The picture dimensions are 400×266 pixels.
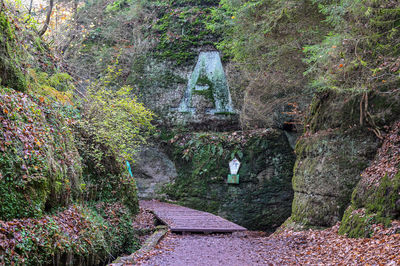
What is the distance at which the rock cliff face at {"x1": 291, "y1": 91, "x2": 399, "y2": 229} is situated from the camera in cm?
816

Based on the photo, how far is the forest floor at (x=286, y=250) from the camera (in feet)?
17.0

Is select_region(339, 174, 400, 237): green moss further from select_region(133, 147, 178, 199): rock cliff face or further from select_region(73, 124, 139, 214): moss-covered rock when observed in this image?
select_region(133, 147, 178, 199): rock cliff face

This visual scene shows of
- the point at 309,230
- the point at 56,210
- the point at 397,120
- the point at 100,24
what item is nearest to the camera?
the point at 56,210

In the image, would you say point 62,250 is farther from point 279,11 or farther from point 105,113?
point 279,11

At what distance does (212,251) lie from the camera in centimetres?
686

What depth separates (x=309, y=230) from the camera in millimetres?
8656

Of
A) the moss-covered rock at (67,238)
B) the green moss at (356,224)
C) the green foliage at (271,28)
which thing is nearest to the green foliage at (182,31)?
the green foliage at (271,28)

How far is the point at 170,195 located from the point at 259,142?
4675 mm

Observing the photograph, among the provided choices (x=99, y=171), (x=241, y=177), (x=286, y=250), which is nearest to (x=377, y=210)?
Answer: (x=286, y=250)

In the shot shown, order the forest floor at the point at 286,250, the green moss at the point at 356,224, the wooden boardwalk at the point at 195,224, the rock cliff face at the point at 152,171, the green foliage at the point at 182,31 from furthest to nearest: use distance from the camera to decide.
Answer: the green foliage at the point at 182,31 → the rock cliff face at the point at 152,171 → the wooden boardwalk at the point at 195,224 → the green moss at the point at 356,224 → the forest floor at the point at 286,250

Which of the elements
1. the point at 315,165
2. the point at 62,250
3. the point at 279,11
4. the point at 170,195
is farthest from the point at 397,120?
the point at 170,195

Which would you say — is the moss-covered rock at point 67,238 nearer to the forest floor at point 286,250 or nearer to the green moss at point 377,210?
the forest floor at point 286,250

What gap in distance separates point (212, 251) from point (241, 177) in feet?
26.8

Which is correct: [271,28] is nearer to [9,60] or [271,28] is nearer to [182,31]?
[9,60]
